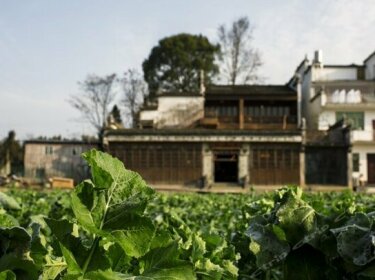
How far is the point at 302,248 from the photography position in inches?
33.1

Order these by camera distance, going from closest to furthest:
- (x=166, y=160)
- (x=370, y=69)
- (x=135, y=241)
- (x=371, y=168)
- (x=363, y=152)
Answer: (x=135, y=241) < (x=166, y=160) < (x=371, y=168) < (x=363, y=152) < (x=370, y=69)

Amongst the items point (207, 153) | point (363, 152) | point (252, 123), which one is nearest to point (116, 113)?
point (252, 123)

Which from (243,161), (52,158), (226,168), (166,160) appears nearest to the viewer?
(166,160)

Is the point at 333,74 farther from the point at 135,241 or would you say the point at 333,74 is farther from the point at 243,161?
the point at 135,241

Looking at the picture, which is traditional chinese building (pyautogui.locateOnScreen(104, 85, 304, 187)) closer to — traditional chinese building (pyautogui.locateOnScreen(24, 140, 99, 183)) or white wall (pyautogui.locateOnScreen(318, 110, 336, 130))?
traditional chinese building (pyautogui.locateOnScreen(24, 140, 99, 183))

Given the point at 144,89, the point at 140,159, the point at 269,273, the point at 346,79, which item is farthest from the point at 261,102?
the point at 269,273

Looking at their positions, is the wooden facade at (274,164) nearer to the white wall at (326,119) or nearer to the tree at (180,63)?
the white wall at (326,119)

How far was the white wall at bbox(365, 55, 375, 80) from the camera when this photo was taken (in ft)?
137

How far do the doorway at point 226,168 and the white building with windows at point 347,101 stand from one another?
7366 mm

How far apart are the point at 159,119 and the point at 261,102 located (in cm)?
738

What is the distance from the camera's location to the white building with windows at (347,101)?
37594 mm

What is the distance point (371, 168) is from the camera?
37438 millimetres

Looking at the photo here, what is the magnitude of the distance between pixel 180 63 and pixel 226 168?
17419 mm

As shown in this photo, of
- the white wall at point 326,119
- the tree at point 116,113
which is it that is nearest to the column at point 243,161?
the white wall at point 326,119
